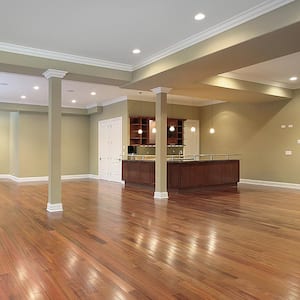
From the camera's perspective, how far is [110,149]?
12.0m

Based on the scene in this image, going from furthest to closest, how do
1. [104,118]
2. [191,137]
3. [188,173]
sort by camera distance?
1. [191,137]
2. [104,118]
3. [188,173]

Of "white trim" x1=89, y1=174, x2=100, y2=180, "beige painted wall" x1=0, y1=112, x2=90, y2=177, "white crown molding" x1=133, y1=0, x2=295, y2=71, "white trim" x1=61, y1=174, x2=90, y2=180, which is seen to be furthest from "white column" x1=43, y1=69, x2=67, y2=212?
"white trim" x1=61, y1=174, x2=90, y2=180

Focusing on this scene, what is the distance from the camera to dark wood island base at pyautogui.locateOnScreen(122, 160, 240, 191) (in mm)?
8547

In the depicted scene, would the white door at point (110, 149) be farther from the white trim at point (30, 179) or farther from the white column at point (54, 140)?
the white column at point (54, 140)

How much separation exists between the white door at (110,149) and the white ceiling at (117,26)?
4.79 meters

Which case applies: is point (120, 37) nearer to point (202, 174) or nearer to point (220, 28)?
point (220, 28)

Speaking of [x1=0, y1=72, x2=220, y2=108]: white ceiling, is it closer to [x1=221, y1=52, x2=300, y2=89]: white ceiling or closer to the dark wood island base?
the dark wood island base

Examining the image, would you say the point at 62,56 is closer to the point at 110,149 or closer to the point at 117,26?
the point at 117,26

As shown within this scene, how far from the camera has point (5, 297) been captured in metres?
2.45

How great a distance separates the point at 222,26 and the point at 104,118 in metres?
Result: 8.18

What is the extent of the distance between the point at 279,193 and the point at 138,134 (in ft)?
16.8

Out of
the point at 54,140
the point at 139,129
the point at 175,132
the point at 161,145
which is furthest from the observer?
the point at 175,132

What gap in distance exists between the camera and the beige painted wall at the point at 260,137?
9.66 meters

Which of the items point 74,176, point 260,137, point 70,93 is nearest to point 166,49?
point 70,93
